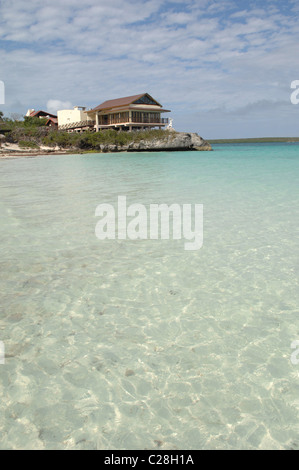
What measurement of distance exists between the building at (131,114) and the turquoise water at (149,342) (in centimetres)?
5190

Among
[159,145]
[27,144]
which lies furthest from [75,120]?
[159,145]

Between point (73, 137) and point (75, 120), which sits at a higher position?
point (75, 120)

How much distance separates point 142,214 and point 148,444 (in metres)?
7.03

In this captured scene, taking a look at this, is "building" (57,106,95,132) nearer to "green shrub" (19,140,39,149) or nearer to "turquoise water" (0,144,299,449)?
"green shrub" (19,140,39,149)

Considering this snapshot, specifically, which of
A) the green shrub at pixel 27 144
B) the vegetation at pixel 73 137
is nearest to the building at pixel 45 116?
the vegetation at pixel 73 137

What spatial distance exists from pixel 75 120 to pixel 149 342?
224 feet

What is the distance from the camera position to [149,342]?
11.5 feet

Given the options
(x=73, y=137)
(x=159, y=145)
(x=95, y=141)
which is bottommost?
(x=159, y=145)

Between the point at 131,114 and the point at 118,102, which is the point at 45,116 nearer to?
the point at 118,102

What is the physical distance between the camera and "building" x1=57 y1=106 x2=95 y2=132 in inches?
2476

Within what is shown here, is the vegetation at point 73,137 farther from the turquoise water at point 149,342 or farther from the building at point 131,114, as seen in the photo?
the turquoise water at point 149,342

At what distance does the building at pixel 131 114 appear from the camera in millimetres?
54969

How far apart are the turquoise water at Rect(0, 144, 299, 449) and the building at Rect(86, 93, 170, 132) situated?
51902 mm

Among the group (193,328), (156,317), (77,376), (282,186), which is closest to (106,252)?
(156,317)
